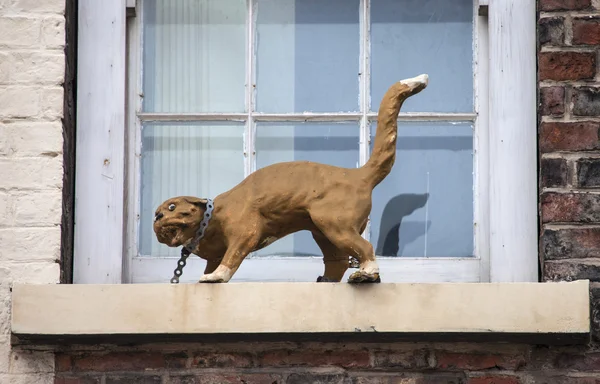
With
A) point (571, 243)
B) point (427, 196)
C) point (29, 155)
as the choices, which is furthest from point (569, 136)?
point (29, 155)

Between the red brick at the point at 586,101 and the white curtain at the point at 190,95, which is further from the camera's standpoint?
the white curtain at the point at 190,95

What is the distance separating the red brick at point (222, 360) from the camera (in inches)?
140

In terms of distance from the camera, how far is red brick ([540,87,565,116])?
12.1 feet

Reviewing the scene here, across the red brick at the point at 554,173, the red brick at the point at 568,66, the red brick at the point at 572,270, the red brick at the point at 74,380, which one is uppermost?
the red brick at the point at 568,66

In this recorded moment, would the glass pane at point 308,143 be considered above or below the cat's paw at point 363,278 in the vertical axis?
above

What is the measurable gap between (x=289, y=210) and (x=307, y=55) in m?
0.66

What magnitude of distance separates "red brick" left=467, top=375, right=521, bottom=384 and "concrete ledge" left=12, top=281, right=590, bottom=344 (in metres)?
0.11

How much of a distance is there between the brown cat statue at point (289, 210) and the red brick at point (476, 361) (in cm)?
29

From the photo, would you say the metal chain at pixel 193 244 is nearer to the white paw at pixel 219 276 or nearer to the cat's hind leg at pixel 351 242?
the white paw at pixel 219 276

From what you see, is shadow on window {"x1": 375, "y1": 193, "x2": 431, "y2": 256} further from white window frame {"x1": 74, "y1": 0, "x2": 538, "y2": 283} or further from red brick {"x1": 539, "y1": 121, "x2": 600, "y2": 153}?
red brick {"x1": 539, "y1": 121, "x2": 600, "y2": 153}

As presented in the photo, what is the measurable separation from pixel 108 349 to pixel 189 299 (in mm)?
269

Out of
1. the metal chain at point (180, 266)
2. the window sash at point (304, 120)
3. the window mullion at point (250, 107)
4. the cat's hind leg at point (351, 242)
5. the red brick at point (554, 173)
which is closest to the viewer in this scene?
the cat's hind leg at point (351, 242)

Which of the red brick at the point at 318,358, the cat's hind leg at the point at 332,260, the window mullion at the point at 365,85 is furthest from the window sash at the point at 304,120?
the red brick at the point at 318,358

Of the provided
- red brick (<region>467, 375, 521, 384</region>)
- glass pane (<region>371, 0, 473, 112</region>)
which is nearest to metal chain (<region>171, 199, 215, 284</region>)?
glass pane (<region>371, 0, 473, 112</region>)
